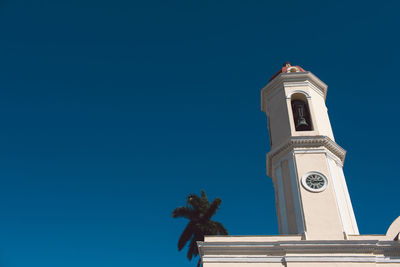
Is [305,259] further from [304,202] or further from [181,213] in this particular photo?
[181,213]

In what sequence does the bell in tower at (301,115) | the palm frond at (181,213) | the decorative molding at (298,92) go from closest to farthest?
the bell in tower at (301,115) < the decorative molding at (298,92) < the palm frond at (181,213)

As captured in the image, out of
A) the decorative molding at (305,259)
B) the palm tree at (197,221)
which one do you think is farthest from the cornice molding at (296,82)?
the decorative molding at (305,259)

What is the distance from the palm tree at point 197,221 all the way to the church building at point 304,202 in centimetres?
490

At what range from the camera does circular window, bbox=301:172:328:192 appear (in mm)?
20814

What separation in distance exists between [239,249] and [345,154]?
8.95 m

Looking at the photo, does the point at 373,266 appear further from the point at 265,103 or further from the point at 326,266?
the point at 265,103

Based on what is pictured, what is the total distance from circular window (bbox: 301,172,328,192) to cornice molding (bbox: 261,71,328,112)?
254 inches

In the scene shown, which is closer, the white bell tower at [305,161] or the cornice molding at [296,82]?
the white bell tower at [305,161]

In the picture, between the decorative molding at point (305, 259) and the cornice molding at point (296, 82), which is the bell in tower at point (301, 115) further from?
the decorative molding at point (305, 259)

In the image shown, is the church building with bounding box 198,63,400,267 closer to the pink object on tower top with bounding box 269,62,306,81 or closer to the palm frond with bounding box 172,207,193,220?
the pink object on tower top with bounding box 269,62,306,81

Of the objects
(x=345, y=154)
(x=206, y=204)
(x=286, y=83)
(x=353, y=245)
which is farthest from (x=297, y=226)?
(x=286, y=83)

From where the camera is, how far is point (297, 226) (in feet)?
65.3

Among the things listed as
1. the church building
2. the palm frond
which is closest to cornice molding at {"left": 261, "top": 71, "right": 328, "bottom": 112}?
the church building

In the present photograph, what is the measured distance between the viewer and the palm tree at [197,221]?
25.4 meters
